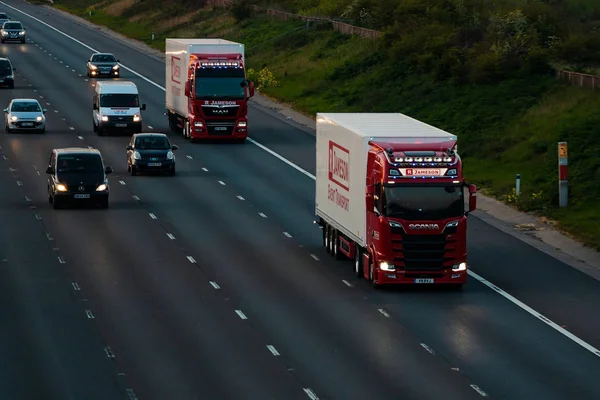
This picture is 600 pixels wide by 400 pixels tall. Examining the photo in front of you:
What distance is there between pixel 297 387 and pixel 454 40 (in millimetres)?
56535

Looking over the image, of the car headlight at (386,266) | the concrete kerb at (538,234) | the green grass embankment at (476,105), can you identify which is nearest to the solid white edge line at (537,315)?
the car headlight at (386,266)

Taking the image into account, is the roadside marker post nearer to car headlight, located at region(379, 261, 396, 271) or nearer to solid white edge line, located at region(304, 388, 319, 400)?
car headlight, located at region(379, 261, 396, 271)

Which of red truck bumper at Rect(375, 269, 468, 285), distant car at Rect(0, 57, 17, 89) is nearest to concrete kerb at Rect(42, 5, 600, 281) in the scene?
red truck bumper at Rect(375, 269, 468, 285)

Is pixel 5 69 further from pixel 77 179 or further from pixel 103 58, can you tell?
pixel 77 179

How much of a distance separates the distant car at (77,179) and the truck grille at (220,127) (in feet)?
57.8

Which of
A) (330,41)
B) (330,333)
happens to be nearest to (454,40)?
(330,41)

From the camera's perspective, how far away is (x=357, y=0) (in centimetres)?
10625

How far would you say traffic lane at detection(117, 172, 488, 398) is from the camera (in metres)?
29.7

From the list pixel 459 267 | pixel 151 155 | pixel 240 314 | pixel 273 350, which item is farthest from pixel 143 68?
pixel 273 350

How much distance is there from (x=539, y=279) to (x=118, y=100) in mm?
36919

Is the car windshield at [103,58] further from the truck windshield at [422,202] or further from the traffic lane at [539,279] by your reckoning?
the truck windshield at [422,202]

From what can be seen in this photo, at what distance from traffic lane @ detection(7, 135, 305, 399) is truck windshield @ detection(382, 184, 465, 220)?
4.91 metres

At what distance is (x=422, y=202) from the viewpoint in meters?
38.4

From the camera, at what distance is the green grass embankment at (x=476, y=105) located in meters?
54.5
